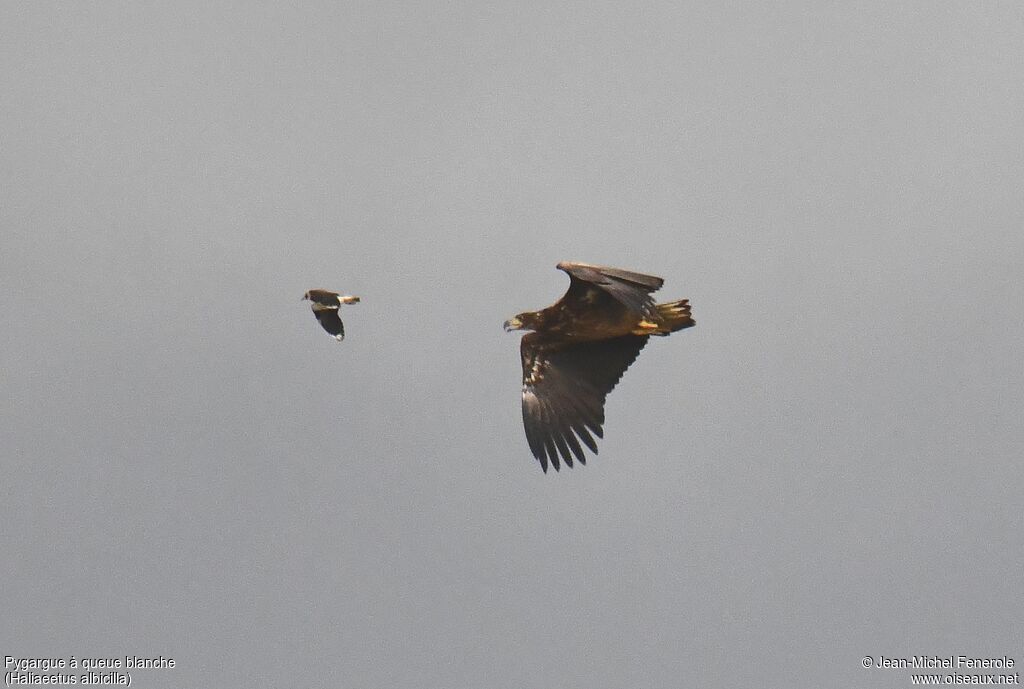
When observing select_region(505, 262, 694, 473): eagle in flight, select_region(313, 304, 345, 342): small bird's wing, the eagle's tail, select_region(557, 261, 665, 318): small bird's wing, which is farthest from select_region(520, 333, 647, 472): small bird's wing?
select_region(313, 304, 345, 342): small bird's wing

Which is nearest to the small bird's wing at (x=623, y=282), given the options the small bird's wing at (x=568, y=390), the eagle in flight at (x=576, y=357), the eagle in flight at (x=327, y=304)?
the eagle in flight at (x=576, y=357)

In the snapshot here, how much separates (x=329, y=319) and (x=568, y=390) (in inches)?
126

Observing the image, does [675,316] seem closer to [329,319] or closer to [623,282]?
[623,282]

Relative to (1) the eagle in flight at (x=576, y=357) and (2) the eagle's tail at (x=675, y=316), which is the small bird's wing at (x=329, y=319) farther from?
(2) the eagle's tail at (x=675, y=316)

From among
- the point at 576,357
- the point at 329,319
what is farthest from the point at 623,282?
the point at 329,319

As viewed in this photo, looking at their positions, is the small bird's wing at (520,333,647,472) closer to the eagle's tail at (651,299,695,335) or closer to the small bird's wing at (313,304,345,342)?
the eagle's tail at (651,299,695,335)

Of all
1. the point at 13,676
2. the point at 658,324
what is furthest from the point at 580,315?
the point at 13,676

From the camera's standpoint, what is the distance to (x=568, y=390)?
73.4 feet

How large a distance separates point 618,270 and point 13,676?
451 inches

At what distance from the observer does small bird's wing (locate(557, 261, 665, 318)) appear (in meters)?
20.0

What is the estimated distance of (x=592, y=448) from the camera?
21.9 metres

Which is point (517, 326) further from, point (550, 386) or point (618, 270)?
point (618, 270)

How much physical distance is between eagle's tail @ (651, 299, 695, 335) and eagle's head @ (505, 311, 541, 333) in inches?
66.4

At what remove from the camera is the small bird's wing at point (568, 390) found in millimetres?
22016
